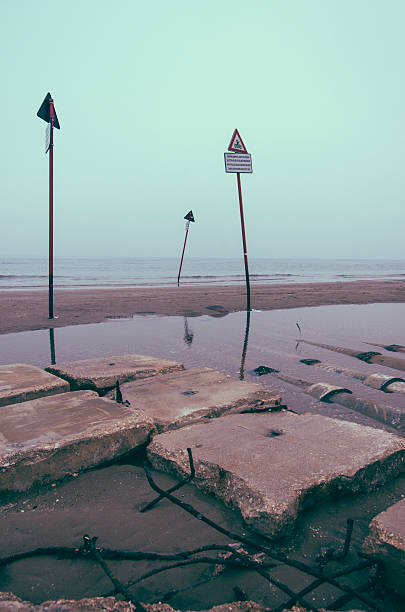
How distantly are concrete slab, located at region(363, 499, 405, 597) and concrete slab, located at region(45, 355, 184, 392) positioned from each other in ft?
8.68

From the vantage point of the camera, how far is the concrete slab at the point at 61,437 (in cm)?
214

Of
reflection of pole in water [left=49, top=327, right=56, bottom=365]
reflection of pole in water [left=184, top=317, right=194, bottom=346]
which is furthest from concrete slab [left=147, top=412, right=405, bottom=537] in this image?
reflection of pole in water [left=184, top=317, right=194, bottom=346]

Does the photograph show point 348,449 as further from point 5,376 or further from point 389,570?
point 5,376

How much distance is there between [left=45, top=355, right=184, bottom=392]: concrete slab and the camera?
3.69 metres

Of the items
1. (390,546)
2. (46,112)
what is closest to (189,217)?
(46,112)

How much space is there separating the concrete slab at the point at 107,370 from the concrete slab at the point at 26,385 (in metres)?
0.20

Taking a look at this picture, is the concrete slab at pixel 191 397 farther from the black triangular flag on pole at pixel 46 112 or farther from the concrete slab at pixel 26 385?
the black triangular flag on pole at pixel 46 112

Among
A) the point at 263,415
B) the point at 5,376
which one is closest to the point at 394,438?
the point at 263,415

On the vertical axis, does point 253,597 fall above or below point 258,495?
below

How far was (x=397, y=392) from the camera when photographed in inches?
159

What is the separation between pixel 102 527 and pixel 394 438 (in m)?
1.80

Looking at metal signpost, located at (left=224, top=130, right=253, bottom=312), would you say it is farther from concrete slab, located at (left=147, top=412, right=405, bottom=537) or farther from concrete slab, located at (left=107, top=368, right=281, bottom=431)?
concrete slab, located at (left=147, top=412, right=405, bottom=537)

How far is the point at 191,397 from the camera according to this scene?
3230 mm

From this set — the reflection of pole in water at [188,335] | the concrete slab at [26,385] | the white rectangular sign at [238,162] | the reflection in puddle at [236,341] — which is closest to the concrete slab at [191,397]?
the concrete slab at [26,385]
